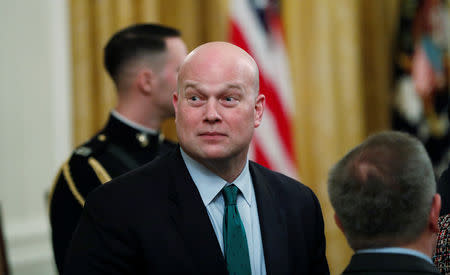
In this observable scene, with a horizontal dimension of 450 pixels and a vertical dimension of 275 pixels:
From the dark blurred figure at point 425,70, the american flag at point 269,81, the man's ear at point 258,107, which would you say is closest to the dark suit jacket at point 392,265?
the man's ear at point 258,107

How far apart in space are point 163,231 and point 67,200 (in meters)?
0.90

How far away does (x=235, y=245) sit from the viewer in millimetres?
1535

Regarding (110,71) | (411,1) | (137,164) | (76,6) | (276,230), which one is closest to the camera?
(276,230)

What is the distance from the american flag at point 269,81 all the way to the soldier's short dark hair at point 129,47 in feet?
5.96

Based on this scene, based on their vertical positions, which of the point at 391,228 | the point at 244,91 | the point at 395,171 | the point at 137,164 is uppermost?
the point at 244,91

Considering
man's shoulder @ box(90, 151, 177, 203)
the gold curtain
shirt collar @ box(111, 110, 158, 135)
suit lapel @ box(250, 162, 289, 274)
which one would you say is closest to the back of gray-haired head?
suit lapel @ box(250, 162, 289, 274)

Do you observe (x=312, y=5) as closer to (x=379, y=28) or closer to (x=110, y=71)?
(x=379, y=28)

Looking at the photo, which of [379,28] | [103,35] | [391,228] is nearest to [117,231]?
[391,228]

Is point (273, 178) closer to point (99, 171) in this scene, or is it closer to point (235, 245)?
point (235, 245)

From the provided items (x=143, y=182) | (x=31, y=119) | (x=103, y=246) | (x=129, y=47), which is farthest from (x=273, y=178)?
(x=31, y=119)

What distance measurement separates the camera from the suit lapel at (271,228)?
61.9 inches

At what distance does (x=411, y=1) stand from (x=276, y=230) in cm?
395

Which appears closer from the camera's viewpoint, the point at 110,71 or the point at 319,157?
the point at 110,71

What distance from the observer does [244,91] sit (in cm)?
155
